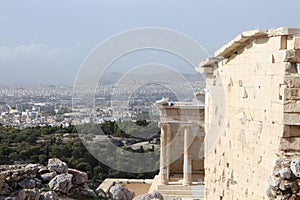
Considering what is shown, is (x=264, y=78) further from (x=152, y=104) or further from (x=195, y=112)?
(x=152, y=104)

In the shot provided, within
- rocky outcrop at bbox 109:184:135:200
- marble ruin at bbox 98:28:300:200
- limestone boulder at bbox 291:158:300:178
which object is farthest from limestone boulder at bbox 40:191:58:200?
limestone boulder at bbox 291:158:300:178

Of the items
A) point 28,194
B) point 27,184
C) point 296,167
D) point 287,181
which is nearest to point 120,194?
point 27,184

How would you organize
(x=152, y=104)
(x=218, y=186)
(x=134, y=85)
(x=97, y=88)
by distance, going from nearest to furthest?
(x=218, y=186) → (x=97, y=88) → (x=134, y=85) → (x=152, y=104)

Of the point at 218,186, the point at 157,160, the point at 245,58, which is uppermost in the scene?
the point at 245,58

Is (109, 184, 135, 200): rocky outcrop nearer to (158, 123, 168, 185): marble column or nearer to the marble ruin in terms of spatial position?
(158, 123, 168, 185): marble column

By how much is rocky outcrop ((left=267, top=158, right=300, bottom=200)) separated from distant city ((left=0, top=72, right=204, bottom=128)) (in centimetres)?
804

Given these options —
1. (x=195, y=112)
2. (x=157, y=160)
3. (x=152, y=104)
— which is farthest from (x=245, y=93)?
(x=157, y=160)

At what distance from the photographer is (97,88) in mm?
14391

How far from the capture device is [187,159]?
17516 mm

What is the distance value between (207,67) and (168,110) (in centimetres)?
819

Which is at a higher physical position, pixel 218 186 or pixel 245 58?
pixel 245 58

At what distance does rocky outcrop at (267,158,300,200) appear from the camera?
5402mm

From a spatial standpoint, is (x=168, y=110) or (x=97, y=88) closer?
(x=97, y=88)

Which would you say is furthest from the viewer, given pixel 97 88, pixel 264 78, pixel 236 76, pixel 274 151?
pixel 97 88
